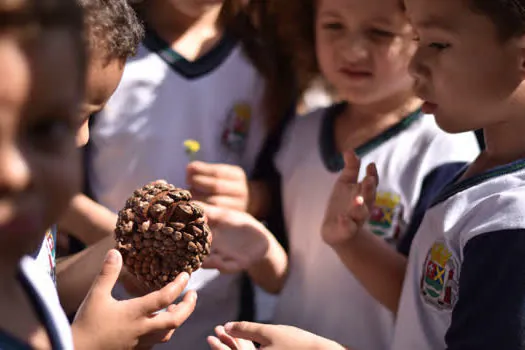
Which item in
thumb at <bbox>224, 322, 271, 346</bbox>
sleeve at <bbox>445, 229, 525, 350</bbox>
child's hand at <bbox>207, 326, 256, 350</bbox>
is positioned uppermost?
sleeve at <bbox>445, 229, 525, 350</bbox>

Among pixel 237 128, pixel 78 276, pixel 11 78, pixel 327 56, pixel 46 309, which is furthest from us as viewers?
pixel 237 128

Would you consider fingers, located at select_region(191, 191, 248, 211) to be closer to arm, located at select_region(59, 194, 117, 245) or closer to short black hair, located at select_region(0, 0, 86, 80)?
Answer: arm, located at select_region(59, 194, 117, 245)

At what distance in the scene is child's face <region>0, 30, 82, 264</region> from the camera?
0.37 metres

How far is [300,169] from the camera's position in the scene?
116 centimetres

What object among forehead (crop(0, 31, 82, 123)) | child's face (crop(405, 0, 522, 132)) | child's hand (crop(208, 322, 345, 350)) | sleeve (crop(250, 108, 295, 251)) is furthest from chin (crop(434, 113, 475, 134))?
forehead (crop(0, 31, 82, 123))

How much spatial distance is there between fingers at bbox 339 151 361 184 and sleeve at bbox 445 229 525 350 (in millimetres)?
292

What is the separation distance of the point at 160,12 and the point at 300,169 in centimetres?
40

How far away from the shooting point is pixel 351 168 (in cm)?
98

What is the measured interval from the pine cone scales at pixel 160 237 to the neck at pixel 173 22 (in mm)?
496

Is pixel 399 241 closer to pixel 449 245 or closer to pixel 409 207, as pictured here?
pixel 409 207

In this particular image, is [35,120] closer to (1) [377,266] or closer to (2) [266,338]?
(2) [266,338]

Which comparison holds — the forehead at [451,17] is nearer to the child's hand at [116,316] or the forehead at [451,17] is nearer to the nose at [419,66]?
the nose at [419,66]

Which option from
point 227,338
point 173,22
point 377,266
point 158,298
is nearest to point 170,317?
point 158,298

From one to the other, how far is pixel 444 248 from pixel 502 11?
30 centimetres
